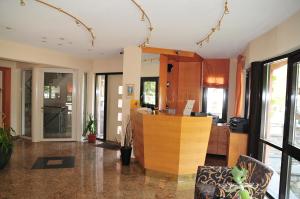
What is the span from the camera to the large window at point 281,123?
286 cm

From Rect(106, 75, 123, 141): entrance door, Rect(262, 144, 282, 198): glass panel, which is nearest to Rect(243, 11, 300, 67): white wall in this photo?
Rect(262, 144, 282, 198): glass panel

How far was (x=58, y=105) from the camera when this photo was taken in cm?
665

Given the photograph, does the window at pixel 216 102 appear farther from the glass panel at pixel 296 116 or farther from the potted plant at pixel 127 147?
the glass panel at pixel 296 116

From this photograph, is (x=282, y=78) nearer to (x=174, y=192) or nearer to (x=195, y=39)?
(x=195, y=39)

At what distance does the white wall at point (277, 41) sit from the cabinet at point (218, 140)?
194 cm

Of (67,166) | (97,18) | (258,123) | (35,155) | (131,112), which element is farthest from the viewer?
(35,155)

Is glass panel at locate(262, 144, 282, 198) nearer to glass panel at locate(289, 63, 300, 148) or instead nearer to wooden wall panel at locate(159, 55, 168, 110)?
glass panel at locate(289, 63, 300, 148)

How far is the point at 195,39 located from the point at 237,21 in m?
1.11

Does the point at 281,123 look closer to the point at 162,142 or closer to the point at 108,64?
the point at 162,142

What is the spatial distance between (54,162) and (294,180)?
A: 14.7 feet

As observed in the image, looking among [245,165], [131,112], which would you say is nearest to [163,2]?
[245,165]

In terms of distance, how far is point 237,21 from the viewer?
307 centimetres

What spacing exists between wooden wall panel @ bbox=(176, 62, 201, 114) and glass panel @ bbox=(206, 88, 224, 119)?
0.39 m

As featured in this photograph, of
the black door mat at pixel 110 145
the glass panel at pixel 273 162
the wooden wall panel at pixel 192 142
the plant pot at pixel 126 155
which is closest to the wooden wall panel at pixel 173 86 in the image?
the black door mat at pixel 110 145
